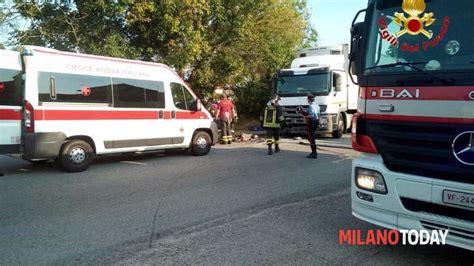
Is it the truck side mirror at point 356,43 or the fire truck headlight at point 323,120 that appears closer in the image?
the truck side mirror at point 356,43

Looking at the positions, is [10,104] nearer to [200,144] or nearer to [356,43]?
[200,144]

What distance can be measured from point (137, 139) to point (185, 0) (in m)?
6.20

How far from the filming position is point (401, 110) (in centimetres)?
401

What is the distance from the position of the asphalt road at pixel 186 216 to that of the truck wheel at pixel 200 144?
6.34ft

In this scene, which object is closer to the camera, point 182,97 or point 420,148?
point 420,148

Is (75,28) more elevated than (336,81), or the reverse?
(75,28)

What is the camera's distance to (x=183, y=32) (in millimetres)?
15453

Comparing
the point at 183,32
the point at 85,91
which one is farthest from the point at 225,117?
the point at 85,91

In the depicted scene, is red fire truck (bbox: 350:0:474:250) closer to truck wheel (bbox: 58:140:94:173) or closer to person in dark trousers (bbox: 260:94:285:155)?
truck wheel (bbox: 58:140:94:173)

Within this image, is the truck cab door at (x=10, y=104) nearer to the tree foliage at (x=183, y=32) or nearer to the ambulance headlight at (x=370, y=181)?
the tree foliage at (x=183, y=32)

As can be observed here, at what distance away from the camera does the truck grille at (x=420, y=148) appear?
3.64 meters

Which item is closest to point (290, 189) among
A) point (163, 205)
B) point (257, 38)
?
point (163, 205)

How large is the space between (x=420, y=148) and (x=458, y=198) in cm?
56

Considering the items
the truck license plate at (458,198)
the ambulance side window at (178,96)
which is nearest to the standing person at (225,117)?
the ambulance side window at (178,96)
